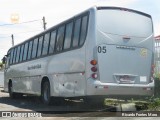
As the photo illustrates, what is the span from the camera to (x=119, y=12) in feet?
39.5

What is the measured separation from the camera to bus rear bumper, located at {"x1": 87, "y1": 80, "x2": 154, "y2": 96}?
11.3 meters

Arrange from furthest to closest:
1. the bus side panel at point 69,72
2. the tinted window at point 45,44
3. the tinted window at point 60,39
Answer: the tinted window at point 45,44, the tinted window at point 60,39, the bus side panel at point 69,72

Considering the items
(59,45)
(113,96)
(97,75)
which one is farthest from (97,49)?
(59,45)

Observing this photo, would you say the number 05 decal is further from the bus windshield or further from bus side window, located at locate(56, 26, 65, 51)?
bus side window, located at locate(56, 26, 65, 51)

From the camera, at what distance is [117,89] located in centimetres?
1152

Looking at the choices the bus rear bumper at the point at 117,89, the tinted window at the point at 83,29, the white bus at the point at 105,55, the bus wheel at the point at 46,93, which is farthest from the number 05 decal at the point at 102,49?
the bus wheel at the point at 46,93

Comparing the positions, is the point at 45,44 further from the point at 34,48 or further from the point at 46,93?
the point at 46,93

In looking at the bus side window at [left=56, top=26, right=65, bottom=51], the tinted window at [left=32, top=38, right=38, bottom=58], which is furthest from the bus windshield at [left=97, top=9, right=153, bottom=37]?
the tinted window at [left=32, top=38, right=38, bottom=58]

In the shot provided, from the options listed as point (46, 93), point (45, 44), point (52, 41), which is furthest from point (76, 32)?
point (46, 93)

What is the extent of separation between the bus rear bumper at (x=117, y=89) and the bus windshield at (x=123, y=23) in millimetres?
1652

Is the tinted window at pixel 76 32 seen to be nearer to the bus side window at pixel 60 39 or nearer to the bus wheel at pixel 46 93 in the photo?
the bus side window at pixel 60 39

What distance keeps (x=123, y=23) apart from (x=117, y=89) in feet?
7.07

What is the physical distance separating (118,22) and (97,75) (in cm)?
189

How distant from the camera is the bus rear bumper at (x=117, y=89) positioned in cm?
1129
